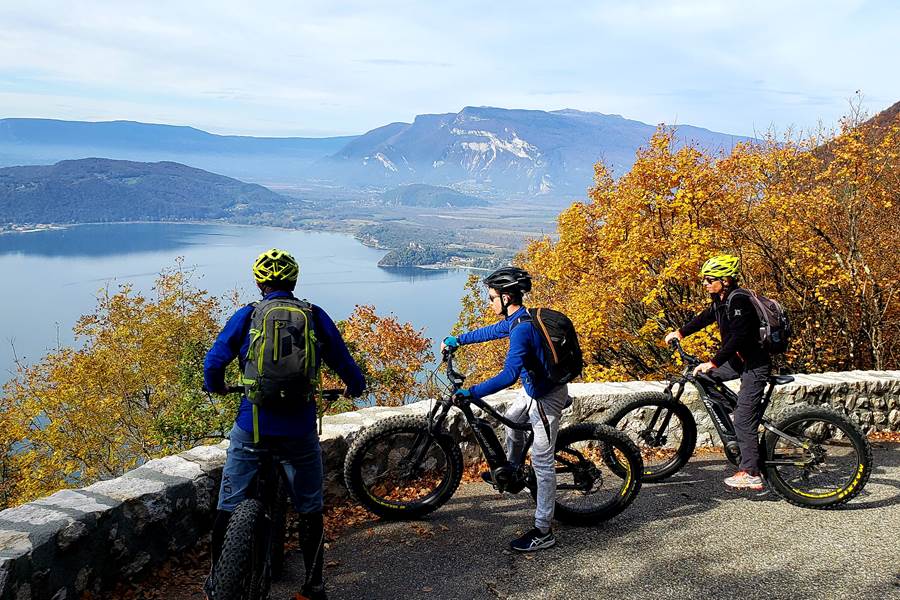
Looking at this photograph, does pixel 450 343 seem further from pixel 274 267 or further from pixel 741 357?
pixel 741 357

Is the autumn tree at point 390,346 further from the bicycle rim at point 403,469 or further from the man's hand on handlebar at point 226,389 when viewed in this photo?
the man's hand on handlebar at point 226,389

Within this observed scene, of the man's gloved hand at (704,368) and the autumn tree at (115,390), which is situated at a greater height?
the man's gloved hand at (704,368)

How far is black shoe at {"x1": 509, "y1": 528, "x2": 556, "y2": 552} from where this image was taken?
4.67 m

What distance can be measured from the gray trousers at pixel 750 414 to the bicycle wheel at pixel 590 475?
40.9 inches

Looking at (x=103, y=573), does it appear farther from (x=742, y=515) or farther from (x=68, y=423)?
(x=68, y=423)

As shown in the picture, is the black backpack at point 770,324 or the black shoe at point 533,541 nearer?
the black shoe at point 533,541

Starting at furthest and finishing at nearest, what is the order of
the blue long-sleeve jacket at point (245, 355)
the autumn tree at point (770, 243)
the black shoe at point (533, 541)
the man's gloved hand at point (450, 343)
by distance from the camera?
the autumn tree at point (770, 243), the man's gloved hand at point (450, 343), the black shoe at point (533, 541), the blue long-sleeve jacket at point (245, 355)

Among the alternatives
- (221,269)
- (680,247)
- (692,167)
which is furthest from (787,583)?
(221,269)

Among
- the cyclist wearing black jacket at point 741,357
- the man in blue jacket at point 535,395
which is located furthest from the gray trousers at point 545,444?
the cyclist wearing black jacket at point 741,357

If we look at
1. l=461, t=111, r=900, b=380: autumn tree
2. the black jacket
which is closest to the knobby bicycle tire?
the black jacket

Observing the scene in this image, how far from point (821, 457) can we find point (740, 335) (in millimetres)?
1283

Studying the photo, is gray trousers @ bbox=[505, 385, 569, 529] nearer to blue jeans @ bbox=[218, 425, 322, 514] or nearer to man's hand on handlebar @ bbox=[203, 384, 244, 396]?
blue jeans @ bbox=[218, 425, 322, 514]

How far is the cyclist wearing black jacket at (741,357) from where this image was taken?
5352 mm

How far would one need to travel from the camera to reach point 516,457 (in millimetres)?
5098
